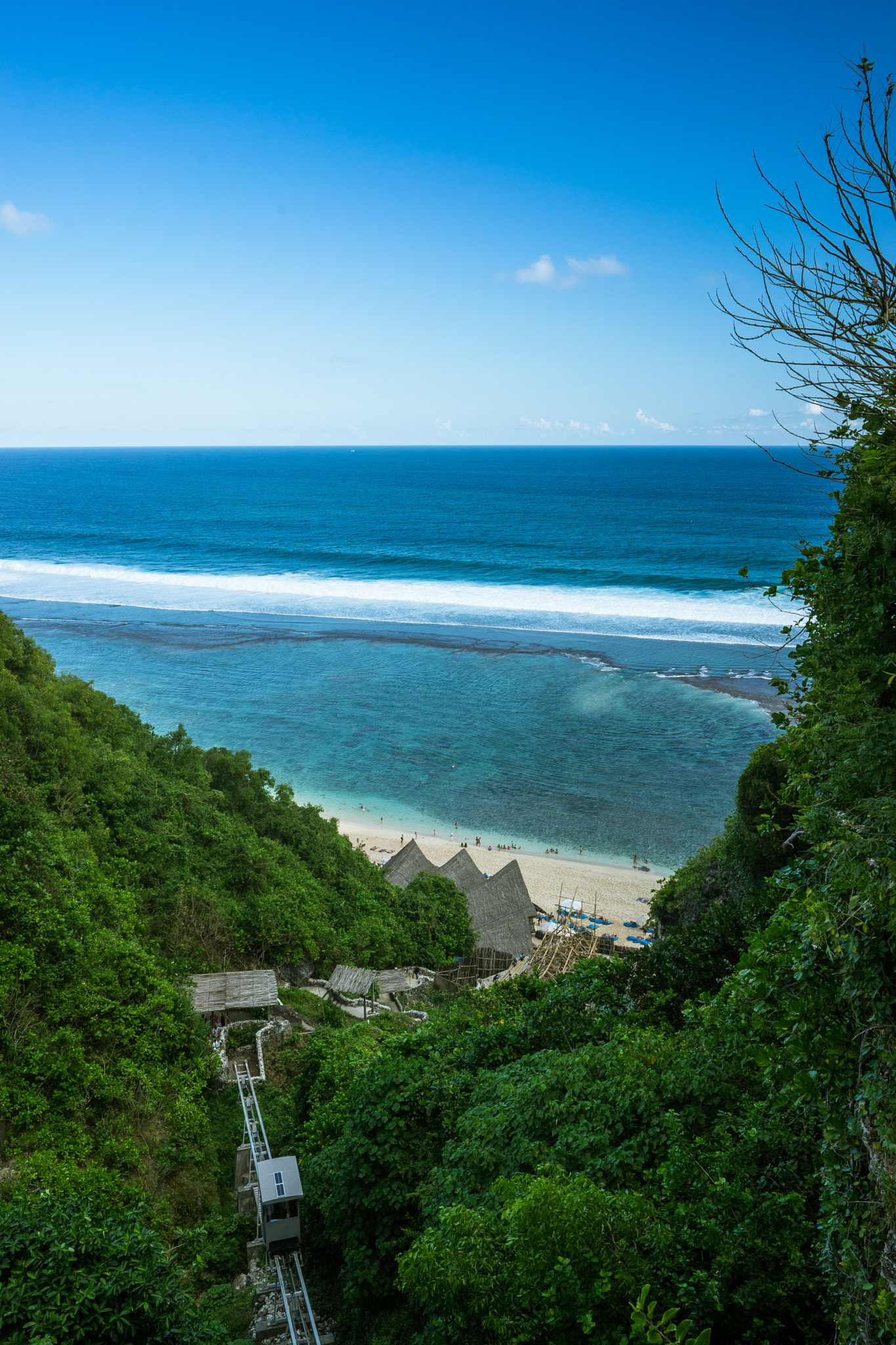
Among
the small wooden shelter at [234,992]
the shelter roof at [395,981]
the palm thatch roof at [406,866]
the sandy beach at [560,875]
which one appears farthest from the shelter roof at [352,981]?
the sandy beach at [560,875]

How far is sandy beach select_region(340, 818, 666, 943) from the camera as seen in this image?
23.3 metres

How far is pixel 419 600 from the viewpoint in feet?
182

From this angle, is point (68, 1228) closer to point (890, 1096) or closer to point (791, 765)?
point (890, 1096)

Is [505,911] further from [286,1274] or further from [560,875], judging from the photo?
[286,1274]

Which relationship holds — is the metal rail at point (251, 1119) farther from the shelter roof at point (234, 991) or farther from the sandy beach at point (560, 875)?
the sandy beach at point (560, 875)

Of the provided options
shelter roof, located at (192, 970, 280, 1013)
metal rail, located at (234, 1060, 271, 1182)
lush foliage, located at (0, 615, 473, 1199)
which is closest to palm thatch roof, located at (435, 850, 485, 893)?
lush foliage, located at (0, 615, 473, 1199)

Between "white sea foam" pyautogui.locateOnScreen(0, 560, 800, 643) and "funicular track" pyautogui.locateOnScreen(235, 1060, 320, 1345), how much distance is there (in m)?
39.0

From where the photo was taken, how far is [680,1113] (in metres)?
6.44

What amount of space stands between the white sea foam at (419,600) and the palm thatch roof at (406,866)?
26.3 metres

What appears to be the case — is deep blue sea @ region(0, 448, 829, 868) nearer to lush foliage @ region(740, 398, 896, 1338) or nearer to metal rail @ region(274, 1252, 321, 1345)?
lush foliage @ region(740, 398, 896, 1338)

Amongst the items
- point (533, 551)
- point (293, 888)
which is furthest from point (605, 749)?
point (533, 551)

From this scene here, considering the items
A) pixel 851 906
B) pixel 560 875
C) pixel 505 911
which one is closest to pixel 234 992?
pixel 505 911

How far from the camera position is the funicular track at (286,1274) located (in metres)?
7.67

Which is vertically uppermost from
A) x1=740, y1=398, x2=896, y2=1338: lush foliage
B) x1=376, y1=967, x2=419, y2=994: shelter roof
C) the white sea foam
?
the white sea foam
